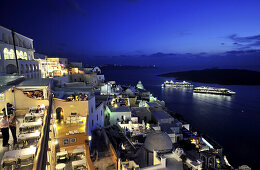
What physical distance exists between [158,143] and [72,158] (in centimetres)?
508

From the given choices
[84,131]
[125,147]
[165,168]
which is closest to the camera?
[165,168]

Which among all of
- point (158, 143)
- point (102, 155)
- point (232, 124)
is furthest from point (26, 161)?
point (232, 124)

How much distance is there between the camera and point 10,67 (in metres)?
17.3

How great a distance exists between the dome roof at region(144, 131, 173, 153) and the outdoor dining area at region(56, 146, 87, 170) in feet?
12.4

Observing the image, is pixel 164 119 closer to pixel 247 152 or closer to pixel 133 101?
pixel 133 101

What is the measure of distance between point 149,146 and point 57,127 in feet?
20.6

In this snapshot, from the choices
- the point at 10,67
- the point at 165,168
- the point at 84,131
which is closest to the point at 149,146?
the point at 165,168

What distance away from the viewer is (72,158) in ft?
29.4

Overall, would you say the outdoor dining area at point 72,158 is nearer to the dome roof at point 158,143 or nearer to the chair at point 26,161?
the dome roof at point 158,143

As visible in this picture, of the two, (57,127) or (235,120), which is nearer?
(57,127)

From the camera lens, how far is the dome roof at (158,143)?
9.01 metres

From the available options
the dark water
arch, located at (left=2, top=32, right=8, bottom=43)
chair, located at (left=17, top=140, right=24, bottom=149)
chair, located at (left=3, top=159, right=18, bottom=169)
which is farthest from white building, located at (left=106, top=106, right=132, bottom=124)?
arch, located at (left=2, top=32, right=8, bottom=43)

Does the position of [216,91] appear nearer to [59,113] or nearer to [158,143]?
[158,143]

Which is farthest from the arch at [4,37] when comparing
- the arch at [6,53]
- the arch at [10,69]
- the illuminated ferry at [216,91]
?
the illuminated ferry at [216,91]
